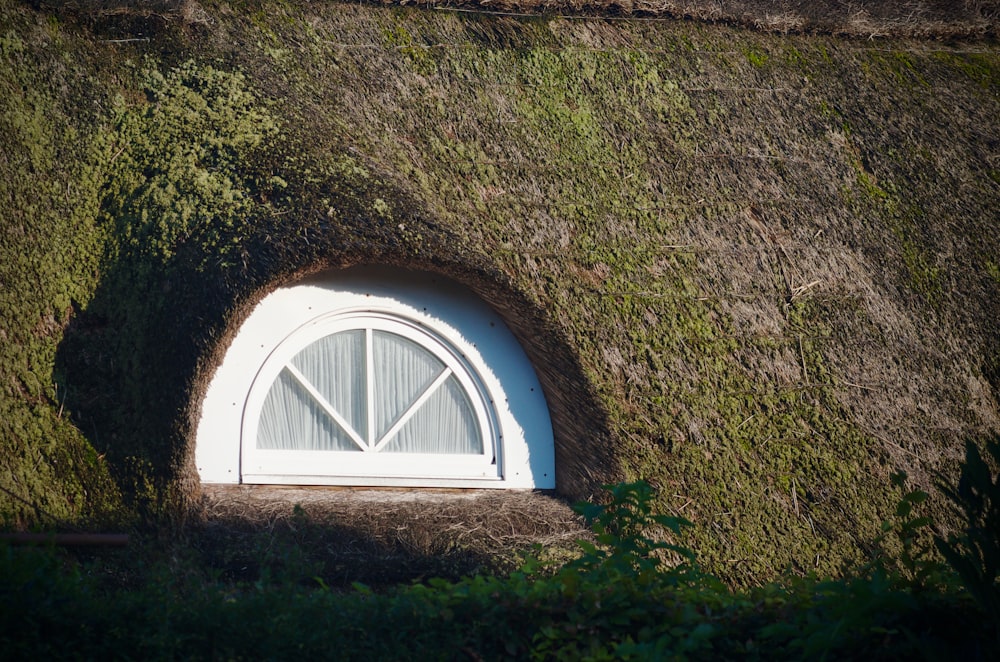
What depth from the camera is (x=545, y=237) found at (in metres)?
4.84

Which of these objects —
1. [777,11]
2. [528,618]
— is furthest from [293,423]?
[777,11]

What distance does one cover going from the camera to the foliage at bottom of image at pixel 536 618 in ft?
9.09

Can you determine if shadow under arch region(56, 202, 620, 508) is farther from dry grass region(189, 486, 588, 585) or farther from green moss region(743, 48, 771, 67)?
green moss region(743, 48, 771, 67)

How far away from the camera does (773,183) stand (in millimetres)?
5598

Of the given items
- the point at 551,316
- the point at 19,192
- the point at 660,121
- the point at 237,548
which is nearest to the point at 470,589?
the point at 237,548

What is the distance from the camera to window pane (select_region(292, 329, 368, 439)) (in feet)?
15.3

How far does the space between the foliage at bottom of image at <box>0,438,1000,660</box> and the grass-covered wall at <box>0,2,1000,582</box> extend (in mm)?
1206

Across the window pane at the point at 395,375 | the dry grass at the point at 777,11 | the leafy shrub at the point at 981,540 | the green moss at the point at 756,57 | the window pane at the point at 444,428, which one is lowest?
the leafy shrub at the point at 981,540

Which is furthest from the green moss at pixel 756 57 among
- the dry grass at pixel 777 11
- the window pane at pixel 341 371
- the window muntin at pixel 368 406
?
the window pane at pixel 341 371

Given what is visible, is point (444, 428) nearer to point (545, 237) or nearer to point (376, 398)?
point (376, 398)

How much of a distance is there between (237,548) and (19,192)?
6.70 feet

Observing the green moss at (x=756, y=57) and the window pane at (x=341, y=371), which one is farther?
the green moss at (x=756, y=57)

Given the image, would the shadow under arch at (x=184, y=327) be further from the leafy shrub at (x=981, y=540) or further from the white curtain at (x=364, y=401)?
the leafy shrub at (x=981, y=540)

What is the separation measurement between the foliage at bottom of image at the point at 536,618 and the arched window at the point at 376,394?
144 centimetres
